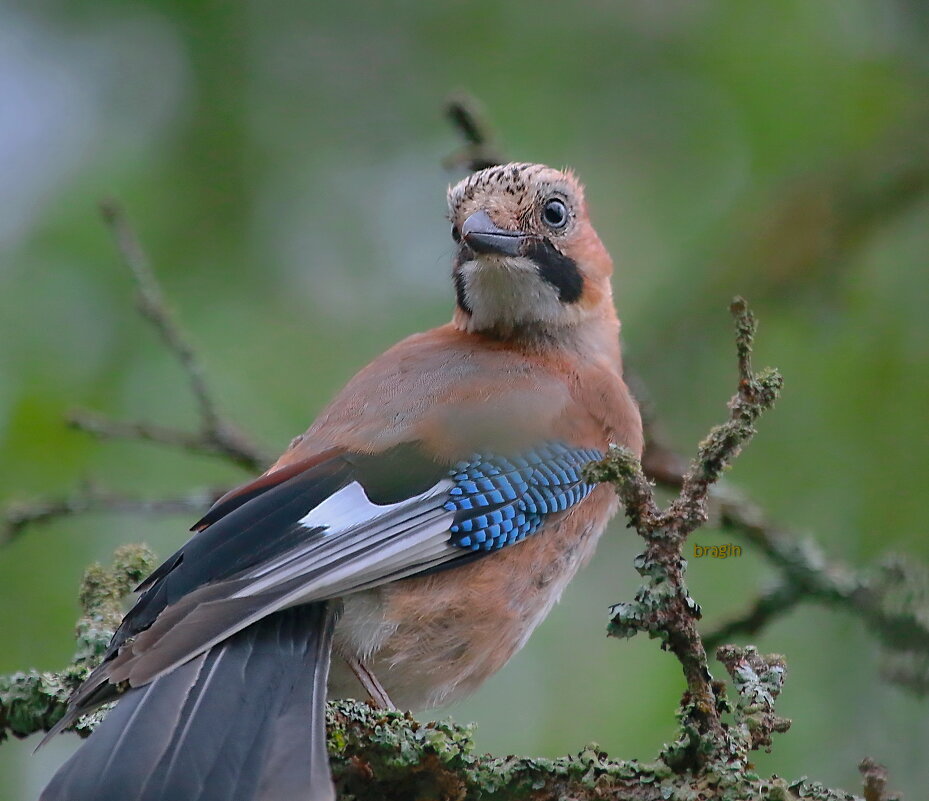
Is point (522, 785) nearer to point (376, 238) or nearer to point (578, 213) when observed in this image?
point (578, 213)

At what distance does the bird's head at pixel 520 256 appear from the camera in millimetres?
4723

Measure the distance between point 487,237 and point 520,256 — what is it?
9.4 inches

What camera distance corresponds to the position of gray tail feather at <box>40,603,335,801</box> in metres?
2.85

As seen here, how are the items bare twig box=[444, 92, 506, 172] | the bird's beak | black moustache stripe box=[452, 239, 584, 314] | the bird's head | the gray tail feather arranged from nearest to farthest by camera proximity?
1. the gray tail feather
2. the bird's beak
3. the bird's head
4. black moustache stripe box=[452, 239, 584, 314]
5. bare twig box=[444, 92, 506, 172]

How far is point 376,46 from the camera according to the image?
8852 mm

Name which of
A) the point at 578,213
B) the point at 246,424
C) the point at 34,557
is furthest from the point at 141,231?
the point at 578,213

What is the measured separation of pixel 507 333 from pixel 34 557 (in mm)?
3159

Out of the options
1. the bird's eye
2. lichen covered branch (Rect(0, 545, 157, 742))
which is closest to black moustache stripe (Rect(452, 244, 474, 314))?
the bird's eye

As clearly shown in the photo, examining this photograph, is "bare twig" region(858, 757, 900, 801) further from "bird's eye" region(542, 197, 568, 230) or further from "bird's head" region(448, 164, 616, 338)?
→ "bird's eye" region(542, 197, 568, 230)

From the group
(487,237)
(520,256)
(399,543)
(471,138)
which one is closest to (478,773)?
(399,543)

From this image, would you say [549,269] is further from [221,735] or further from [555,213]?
[221,735]

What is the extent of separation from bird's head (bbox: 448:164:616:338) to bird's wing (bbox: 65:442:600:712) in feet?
2.72

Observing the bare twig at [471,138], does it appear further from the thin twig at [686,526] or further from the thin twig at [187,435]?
the thin twig at [686,526]

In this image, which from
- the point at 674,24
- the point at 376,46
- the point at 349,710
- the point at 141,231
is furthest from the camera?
the point at 376,46
